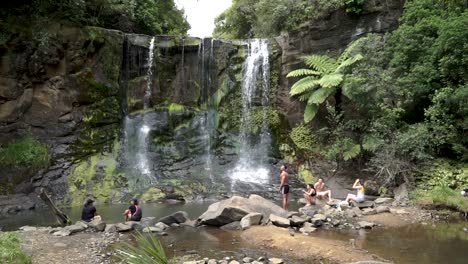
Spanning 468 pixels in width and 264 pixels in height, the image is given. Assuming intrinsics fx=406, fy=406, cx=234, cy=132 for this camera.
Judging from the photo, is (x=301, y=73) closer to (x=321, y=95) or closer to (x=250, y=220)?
(x=321, y=95)

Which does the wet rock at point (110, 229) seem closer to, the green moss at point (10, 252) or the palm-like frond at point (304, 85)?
the green moss at point (10, 252)

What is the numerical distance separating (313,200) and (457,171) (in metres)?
4.86

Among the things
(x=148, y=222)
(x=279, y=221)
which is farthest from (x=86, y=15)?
(x=279, y=221)

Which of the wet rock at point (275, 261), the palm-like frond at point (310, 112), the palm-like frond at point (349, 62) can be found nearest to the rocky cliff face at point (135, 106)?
the palm-like frond at point (310, 112)

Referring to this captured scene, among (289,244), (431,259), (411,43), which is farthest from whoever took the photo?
(411,43)

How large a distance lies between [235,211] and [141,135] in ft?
33.2

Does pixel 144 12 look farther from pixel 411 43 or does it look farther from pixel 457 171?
pixel 457 171

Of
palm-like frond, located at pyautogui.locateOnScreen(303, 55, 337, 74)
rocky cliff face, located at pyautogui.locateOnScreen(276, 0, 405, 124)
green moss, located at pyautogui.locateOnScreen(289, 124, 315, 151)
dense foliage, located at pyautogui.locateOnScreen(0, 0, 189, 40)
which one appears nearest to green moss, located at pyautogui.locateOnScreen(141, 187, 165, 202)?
green moss, located at pyautogui.locateOnScreen(289, 124, 315, 151)

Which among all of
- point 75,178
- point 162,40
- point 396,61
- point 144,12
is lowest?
point 75,178

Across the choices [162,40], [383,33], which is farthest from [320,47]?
[162,40]

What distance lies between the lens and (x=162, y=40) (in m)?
20.5

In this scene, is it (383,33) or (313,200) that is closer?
(313,200)

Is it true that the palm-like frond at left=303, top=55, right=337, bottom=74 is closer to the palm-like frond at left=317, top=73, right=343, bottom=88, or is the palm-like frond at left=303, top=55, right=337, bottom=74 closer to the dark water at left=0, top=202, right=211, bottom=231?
the palm-like frond at left=317, top=73, right=343, bottom=88

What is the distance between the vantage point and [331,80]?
17.0m
